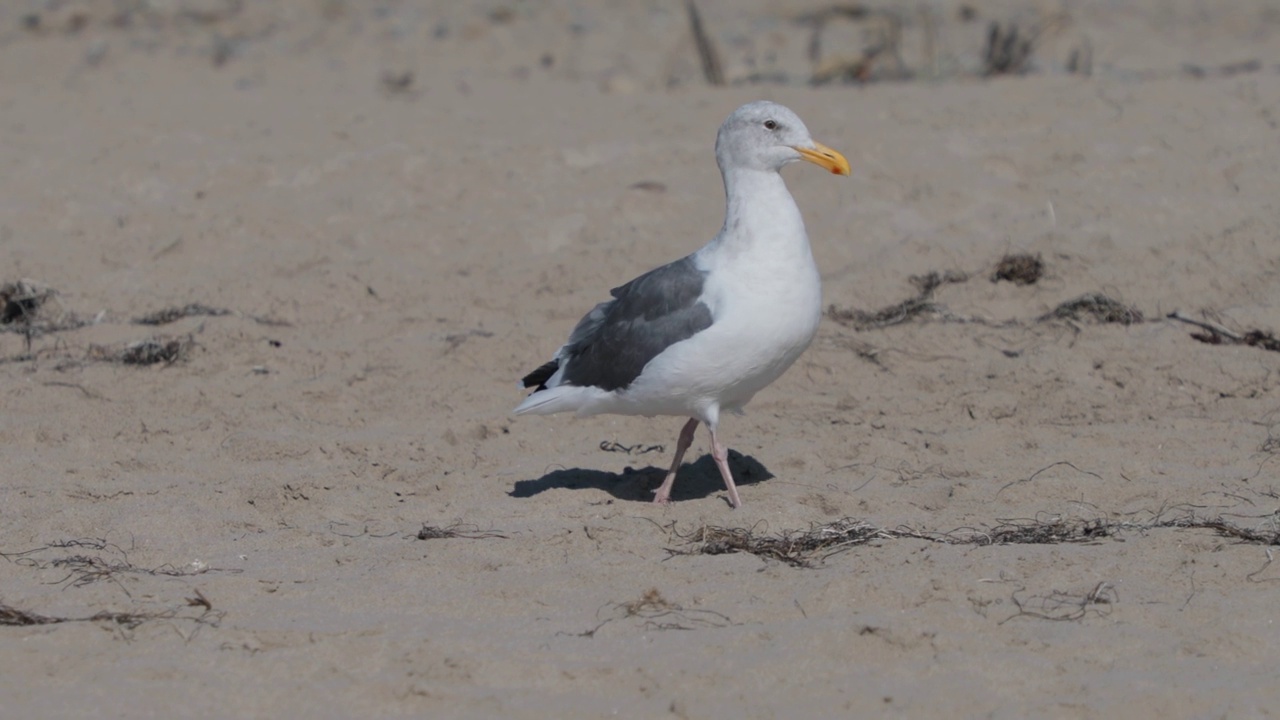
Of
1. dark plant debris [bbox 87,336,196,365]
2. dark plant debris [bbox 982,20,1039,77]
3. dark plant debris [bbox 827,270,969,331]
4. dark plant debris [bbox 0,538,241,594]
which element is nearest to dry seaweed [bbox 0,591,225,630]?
dark plant debris [bbox 0,538,241,594]

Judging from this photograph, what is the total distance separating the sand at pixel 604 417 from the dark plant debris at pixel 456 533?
0.7 inches

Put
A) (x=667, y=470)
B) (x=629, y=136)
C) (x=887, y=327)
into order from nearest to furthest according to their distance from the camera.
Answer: (x=667, y=470)
(x=887, y=327)
(x=629, y=136)

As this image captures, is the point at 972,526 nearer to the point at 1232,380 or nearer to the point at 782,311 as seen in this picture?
the point at 782,311

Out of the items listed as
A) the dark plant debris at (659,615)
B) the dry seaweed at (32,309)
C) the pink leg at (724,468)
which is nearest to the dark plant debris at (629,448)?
the pink leg at (724,468)

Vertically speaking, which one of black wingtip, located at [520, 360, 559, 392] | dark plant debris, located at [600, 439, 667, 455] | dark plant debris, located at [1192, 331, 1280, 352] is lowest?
dark plant debris, located at [600, 439, 667, 455]

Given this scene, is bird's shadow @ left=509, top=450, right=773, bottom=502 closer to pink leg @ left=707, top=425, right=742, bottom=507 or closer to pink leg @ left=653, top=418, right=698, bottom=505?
pink leg @ left=653, top=418, right=698, bottom=505

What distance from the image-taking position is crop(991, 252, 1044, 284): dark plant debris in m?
7.05

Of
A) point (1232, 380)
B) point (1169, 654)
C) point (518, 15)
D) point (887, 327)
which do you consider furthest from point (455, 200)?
point (518, 15)

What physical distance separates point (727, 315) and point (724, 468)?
0.54m

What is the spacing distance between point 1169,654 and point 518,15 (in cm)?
1107

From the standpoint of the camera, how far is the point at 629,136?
861 centimetres

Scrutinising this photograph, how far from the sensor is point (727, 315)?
4941mm

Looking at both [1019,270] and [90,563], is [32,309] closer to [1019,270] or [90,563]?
[90,563]

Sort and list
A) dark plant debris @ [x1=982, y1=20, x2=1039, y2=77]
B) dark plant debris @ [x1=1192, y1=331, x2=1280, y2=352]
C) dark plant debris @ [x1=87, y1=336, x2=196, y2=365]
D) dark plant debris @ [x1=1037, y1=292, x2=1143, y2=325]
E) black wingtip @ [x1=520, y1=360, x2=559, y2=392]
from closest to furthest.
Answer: black wingtip @ [x1=520, y1=360, x2=559, y2=392] < dark plant debris @ [x1=1192, y1=331, x2=1280, y2=352] < dark plant debris @ [x1=87, y1=336, x2=196, y2=365] < dark plant debris @ [x1=1037, y1=292, x2=1143, y2=325] < dark plant debris @ [x1=982, y1=20, x2=1039, y2=77]
